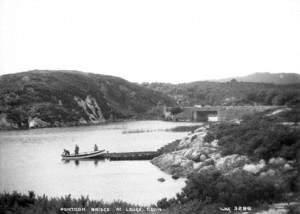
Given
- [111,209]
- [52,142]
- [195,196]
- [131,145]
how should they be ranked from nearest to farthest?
1. [111,209]
2. [195,196]
3. [131,145]
4. [52,142]

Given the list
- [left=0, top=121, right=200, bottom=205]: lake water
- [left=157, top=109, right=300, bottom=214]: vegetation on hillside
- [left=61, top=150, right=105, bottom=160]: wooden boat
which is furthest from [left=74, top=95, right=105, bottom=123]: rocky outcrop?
[left=157, top=109, right=300, bottom=214]: vegetation on hillside

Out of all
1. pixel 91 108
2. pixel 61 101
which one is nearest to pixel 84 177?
pixel 61 101

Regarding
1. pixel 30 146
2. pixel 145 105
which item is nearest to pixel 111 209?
pixel 30 146

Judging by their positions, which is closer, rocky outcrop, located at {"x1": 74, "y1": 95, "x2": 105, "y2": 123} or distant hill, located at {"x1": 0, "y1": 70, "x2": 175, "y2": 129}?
distant hill, located at {"x1": 0, "y1": 70, "x2": 175, "y2": 129}

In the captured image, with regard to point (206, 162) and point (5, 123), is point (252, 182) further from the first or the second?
point (5, 123)

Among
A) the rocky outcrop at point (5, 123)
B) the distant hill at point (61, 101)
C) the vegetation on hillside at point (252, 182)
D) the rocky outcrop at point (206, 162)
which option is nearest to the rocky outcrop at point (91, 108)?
the distant hill at point (61, 101)

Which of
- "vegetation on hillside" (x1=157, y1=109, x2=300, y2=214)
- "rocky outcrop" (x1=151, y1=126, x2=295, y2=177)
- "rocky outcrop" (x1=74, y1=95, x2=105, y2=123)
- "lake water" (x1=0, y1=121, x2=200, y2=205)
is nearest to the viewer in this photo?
"vegetation on hillside" (x1=157, y1=109, x2=300, y2=214)

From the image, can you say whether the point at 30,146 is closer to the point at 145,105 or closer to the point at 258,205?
the point at 258,205

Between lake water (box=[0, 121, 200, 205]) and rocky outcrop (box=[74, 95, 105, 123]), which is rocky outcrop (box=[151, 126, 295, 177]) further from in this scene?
rocky outcrop (box=[74, 95, 105, 123])
